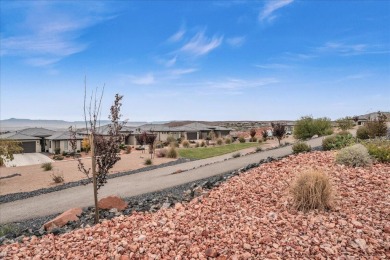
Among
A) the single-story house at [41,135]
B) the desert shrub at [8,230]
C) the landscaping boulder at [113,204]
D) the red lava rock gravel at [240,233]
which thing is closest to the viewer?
the red lava rock gravel at [240,233]

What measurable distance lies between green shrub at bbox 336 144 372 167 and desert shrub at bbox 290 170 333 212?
4.41 m

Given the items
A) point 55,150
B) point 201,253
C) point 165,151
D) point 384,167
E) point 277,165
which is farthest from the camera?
point 55,150

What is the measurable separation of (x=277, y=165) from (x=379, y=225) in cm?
609

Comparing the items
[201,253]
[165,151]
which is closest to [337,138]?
[201,253]

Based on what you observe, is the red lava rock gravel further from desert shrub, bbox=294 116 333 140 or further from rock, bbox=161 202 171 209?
desert shrub, bbox=294 116 333 140

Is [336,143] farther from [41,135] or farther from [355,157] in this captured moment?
[41,135]

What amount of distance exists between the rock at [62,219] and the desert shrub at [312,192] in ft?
20.0

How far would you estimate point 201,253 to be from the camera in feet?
20.8

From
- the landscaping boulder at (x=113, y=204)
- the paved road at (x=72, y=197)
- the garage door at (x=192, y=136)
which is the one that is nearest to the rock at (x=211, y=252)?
the landscaping boulder at (x=113, y=204)

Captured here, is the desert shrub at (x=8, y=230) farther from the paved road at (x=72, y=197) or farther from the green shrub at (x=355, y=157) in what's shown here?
the green shrub at (x=355, y=157)

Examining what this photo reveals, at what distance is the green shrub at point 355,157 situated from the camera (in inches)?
484

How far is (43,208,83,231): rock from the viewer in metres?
9.52

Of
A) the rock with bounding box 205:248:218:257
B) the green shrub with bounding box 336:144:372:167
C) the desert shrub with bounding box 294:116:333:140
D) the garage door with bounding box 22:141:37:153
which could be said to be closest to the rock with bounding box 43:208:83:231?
the rock with bounding box 205:248:218:257

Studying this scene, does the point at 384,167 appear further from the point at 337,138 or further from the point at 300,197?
the point at 337,138
